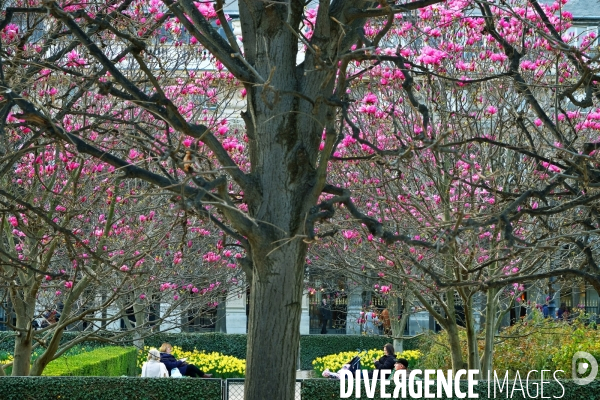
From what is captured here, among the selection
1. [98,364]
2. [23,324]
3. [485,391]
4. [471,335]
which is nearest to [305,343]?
[98,364]

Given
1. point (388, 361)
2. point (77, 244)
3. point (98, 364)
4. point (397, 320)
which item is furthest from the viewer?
point (397, 320)

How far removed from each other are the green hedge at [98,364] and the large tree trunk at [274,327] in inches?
374

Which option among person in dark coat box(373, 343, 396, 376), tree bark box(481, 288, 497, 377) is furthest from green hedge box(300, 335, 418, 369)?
tree bark box(481, 288, 497, 377)

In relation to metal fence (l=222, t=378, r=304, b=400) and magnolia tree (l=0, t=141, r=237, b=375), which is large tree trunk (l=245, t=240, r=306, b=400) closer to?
magnolia tree (l=0, t=141, r=237, b=375)

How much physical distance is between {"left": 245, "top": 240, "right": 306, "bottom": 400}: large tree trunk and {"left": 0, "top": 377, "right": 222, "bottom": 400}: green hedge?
295 inches

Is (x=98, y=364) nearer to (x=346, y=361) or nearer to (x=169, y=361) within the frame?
(x=169, y=361)

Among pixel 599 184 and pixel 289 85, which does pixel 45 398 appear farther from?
pixel 599 184

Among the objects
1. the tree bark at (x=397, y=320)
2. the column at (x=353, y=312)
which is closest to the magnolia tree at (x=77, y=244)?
the tree bark at (x=397, y=320)

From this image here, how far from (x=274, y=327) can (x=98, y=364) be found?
40.8 feet

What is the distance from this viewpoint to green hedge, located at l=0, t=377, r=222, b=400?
12.0 meters

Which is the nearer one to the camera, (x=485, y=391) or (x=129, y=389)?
(x=485, y=391)

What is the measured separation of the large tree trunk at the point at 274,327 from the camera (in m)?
5.07

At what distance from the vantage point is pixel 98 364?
656 inches

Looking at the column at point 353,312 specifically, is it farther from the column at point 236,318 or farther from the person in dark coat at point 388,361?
the person in dark coat at point 388,361
